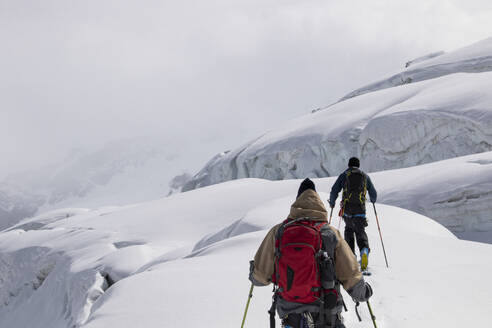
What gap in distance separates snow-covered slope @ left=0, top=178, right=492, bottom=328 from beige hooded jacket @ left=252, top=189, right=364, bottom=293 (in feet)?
5.25

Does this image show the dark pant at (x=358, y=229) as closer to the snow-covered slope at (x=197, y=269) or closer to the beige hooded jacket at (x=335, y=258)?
the snow-covered slope at (x=197, y=269)

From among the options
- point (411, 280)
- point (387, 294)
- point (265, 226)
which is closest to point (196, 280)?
point (387, 294)

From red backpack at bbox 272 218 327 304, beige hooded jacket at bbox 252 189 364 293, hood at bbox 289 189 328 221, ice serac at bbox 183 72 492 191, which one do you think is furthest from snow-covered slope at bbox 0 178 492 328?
ice serac at bbox 183 72 492 191

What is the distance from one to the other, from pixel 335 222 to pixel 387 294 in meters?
6.48

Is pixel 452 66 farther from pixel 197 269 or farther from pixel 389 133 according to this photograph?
pixel 197 269

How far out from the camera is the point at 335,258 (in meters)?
3.29

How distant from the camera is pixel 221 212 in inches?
832

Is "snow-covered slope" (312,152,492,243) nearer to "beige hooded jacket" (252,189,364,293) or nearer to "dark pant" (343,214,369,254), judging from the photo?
"dark pant" (343,214,369,254)

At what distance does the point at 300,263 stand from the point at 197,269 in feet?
14.7

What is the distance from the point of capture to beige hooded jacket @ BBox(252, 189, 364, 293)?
326 cm

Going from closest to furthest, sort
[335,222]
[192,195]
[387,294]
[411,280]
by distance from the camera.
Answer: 1. [387,294]
2. [411,280]
3. [335,222]
4. [192,195]

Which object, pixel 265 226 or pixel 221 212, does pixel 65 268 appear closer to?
pixel 221 212

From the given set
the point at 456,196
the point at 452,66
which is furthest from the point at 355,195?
the point at 452,66

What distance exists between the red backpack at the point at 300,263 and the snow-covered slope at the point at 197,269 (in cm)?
185
